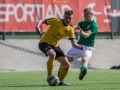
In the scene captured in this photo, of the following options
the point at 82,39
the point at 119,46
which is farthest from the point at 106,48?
the point at 82,39

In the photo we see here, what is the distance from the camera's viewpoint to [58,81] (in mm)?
14938

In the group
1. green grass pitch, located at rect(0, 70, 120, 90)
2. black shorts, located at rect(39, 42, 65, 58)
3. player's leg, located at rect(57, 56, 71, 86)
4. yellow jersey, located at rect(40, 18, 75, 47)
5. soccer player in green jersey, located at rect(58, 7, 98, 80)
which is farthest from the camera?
soccer player in green jersey, located at rect(58, 7, 98, 80)

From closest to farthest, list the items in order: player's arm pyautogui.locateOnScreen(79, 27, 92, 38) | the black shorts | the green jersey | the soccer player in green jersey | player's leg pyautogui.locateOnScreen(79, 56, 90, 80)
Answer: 1. the black shorts
2. player's arm pyautogui.locateOnScreen(79, 27, 92, 38)
3. player's leg pyautogui.locateOnScreen(79, 56, 90, 80)
4. the soccer player in green jersey
5. the green jersey

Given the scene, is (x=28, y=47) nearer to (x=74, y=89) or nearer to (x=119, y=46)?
(x=119, y=46)

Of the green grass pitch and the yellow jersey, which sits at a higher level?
the yellow jersey

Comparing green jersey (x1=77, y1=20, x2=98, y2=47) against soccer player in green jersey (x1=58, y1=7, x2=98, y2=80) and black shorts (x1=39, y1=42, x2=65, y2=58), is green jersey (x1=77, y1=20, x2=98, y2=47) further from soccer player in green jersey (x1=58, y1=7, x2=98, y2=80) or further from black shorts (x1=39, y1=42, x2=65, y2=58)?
black shorts (x1=39, y1=42, x2=65, y2=58)

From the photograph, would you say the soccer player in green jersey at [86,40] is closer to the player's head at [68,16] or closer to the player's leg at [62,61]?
the player's leg at [62,61]

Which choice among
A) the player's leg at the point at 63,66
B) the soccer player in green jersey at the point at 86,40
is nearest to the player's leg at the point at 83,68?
the soccer player in green jersey at the point at 86,40

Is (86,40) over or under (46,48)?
under

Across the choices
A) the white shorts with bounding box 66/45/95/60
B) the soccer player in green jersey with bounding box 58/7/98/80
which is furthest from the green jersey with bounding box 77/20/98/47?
the white shorts with bounding box 66/45/95/60

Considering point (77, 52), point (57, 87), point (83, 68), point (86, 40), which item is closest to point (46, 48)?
point (57, 87)

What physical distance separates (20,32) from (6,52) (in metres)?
1.35

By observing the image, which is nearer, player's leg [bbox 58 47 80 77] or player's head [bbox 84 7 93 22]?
player's head [bbox 84 7 93 22]

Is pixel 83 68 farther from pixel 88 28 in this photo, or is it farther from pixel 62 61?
pixel 62 61
